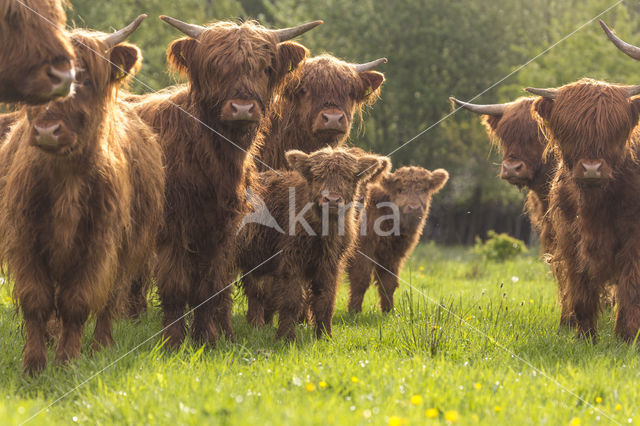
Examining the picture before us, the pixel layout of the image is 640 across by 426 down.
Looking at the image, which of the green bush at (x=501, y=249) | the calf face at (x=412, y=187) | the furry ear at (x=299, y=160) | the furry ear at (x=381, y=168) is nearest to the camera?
the furry ear at (x=299, y=160)

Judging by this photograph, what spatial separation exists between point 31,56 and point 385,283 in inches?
185

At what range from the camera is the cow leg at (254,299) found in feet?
19.5

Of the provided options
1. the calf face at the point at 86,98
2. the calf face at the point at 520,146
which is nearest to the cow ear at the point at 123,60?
the calf face at the point at 86,98

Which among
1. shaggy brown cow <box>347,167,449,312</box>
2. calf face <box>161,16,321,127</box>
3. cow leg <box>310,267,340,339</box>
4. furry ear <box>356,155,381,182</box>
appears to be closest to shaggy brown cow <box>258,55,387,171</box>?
furry ear <box>356,155,381,182</box>

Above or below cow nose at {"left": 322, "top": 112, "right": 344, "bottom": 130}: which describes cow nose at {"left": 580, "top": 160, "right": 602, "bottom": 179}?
below

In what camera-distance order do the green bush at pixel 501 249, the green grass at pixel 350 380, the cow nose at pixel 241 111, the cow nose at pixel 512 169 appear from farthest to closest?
the green bush at pixel 501 249 → the cow nose at pixel 512 169 → the cow nose at pixel 241 111 → the green grass at pixel 350 380

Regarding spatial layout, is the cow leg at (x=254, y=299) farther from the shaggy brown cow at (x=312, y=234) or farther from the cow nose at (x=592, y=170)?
the cow nose at (x=592, y=170)

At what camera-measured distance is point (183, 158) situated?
4.73 metres

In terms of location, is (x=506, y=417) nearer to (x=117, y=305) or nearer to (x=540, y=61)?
(x=117, y=305)

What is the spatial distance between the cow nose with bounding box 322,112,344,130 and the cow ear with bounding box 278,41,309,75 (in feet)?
2.28

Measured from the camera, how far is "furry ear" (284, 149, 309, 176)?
16.7 feet

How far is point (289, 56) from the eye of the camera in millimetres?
4988

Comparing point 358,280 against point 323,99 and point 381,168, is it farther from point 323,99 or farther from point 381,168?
point 323,99

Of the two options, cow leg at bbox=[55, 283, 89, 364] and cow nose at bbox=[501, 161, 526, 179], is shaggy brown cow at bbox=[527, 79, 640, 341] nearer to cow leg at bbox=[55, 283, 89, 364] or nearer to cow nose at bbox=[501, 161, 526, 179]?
cow nose at bbox=[501, 161, 526, 179]
